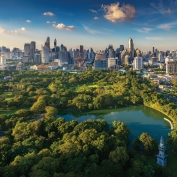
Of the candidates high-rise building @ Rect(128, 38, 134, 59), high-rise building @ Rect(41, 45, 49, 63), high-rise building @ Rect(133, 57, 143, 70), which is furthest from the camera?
high-rise building @ Rect(128, 38, 134, 59)

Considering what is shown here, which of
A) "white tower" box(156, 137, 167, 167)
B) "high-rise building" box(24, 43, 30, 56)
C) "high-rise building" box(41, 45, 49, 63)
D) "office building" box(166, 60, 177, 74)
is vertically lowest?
"white tower" box(156, 137, 167, 167)

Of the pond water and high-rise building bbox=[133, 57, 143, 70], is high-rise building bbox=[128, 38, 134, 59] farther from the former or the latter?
the pond water

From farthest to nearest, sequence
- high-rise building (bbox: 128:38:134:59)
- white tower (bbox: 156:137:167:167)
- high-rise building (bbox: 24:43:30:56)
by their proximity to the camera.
Result: high-rise building (bbox: 24:43:30:56)
high-rise building (bbox: 128:38:134:59)
white tower (bbox: 156:137:167:167)

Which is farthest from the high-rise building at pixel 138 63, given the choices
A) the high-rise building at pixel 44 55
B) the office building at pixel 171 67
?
the high-rise building at pixel 44 55

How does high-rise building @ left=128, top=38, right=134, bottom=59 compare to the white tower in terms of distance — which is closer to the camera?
the white tower

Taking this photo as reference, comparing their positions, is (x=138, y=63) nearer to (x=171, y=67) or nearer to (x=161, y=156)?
(x=171, y=67)

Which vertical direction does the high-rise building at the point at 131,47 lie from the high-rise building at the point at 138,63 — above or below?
above

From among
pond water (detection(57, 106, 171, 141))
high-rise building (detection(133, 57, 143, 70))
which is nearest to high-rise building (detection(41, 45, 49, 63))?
high-rise building (detection(133, 57, 143, 70))

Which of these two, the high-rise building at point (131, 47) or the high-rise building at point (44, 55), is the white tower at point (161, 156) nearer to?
the high-rise building at point (44, 55)

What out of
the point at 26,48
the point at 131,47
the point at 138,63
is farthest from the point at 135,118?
the point at 26,48
